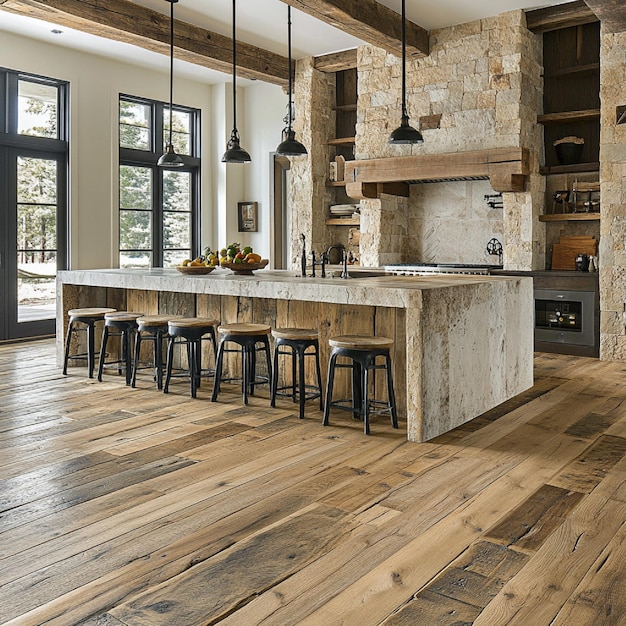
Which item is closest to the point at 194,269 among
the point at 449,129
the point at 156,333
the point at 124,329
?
the point at 156,333

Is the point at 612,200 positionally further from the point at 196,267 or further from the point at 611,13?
the point at 196,267

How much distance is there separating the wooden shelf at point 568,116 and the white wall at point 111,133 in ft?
12.3

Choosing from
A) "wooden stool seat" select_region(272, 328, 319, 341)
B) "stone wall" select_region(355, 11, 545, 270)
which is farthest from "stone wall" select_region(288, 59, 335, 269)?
"wooden stool seat" select_region(272, 328, 319, 341)

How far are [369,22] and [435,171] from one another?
1.71 metres

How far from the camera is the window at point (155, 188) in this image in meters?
9.05

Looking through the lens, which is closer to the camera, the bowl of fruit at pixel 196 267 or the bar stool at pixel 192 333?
the bar stool at pixel 192 333

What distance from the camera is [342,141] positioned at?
882 cm

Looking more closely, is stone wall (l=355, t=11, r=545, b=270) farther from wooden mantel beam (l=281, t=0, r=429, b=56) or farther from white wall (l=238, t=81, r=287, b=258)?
white wall (l=238, t=81, r=287, b=258)

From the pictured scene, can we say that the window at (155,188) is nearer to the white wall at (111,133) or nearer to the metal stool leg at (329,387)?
the white wall at (111,133)

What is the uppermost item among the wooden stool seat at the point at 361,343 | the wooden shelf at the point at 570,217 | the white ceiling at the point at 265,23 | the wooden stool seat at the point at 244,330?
the white ceiling at the point at 265,23

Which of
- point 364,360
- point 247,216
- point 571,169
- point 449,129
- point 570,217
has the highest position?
point 449,129

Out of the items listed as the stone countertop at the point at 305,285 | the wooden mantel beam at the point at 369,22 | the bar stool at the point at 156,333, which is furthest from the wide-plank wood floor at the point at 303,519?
the wooden mantel beam at the point at 369,22

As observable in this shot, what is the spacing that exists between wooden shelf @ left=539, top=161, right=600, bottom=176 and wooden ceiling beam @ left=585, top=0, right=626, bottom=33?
1.25 m

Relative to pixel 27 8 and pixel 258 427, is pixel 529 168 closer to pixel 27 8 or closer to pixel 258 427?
pixel 258 427
